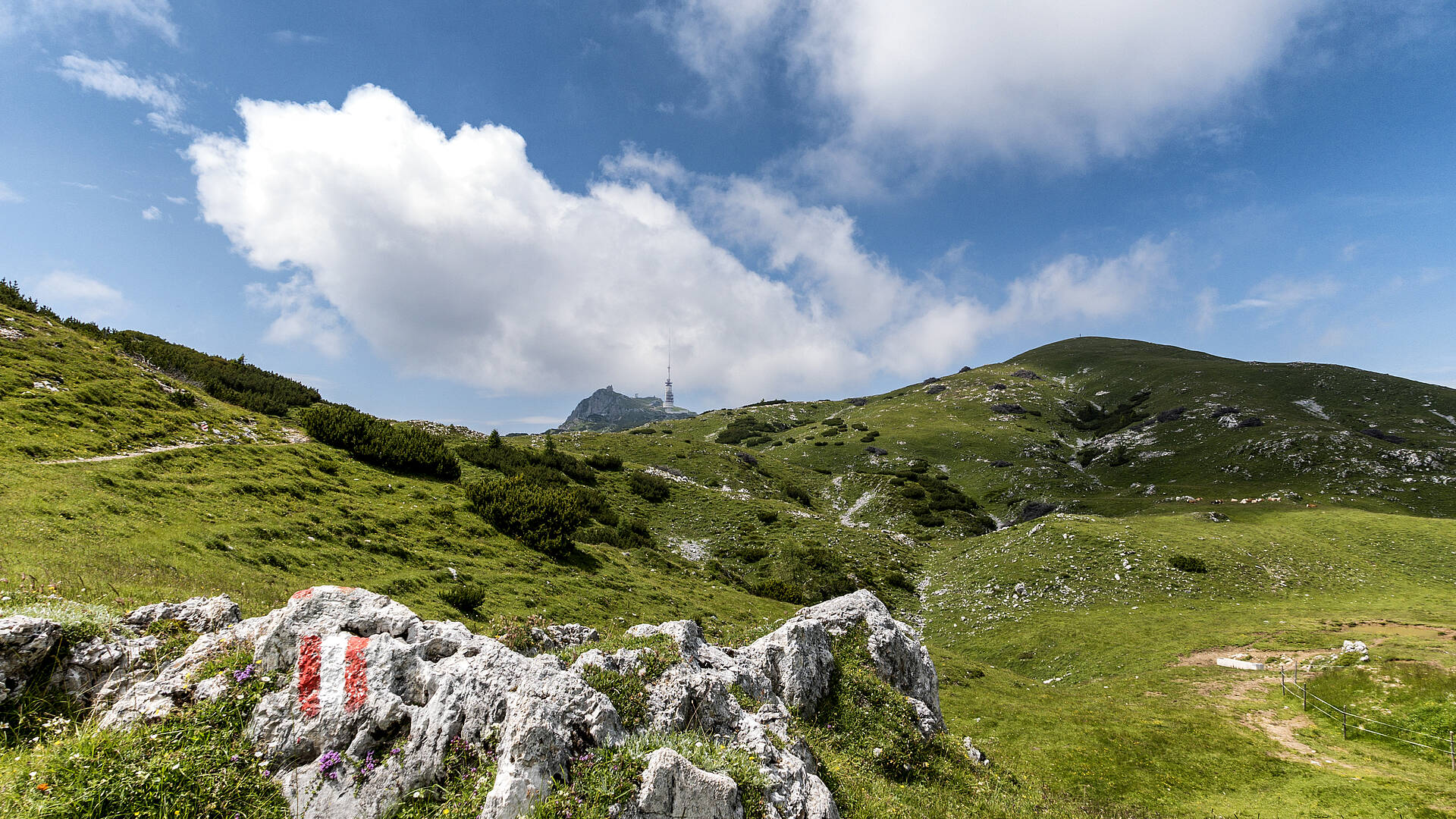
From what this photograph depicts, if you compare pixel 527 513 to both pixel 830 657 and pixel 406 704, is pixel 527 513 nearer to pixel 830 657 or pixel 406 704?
pixel 830 657

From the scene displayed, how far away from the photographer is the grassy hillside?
1462 centimetres

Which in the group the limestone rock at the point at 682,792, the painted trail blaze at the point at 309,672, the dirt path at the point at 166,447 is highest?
the dirt path at the point at 166,447

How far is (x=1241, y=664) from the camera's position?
24578 millimetres

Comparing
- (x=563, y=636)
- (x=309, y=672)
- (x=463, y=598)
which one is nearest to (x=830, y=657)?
(x=563, y=636)

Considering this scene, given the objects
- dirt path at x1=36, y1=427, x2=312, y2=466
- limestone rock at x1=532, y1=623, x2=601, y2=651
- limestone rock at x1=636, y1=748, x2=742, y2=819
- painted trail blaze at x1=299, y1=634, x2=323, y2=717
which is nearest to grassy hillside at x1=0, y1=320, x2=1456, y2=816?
dirt path at x1=36, y1=427, x2=312, y2=466

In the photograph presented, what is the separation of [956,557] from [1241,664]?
22327 mm

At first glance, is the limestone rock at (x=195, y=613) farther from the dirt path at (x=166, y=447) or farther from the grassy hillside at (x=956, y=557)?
the dirt path at (x=166, y=447)

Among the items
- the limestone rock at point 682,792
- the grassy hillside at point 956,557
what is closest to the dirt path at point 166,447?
the grassy hillside at point 956,557

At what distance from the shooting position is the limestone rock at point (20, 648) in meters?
7.07

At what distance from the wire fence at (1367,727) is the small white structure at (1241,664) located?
6.97ft

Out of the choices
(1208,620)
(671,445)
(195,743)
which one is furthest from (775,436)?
(195,743)

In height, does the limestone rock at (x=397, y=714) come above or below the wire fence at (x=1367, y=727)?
above

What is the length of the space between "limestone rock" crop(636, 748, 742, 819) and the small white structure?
100 feet

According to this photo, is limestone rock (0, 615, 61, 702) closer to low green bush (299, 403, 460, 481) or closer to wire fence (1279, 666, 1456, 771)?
low green bush (299, 403, 460, 481)
